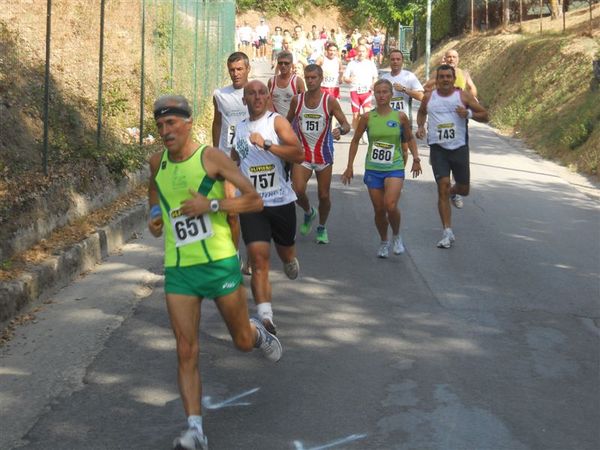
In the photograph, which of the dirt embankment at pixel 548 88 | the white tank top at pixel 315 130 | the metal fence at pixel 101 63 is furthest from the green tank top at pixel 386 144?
the dirt embankment at pixel 548 88

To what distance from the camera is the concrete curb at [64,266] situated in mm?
8195

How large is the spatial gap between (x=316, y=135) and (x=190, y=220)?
18.8 ft

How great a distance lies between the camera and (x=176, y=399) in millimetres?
6590

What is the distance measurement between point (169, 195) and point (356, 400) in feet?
5.49

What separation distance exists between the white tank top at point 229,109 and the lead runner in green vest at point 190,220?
481 cm

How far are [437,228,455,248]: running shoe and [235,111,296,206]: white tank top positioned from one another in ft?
11.1

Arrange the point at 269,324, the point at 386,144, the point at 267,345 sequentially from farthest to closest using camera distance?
the point at 386,144 < the point at 269,324 < the point at 267,345

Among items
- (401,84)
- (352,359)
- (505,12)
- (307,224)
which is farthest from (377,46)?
(352,359)

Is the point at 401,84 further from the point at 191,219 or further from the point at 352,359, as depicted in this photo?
the point at 191,219

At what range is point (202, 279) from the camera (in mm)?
5930

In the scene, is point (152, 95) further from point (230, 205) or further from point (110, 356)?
point (230, 205)

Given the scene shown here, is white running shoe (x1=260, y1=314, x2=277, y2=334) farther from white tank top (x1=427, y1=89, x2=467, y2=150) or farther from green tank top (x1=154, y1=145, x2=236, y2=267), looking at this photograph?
white tank top (x1=427, y1=89, x2=467, y2=150)

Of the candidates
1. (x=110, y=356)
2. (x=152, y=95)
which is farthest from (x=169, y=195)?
(x=152, y=95)

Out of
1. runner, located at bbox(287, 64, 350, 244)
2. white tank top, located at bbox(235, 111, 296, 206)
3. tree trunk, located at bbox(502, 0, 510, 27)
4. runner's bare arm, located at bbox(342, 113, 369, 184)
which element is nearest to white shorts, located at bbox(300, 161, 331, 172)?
runner, located at bbox(287, 64, 350, 244)
